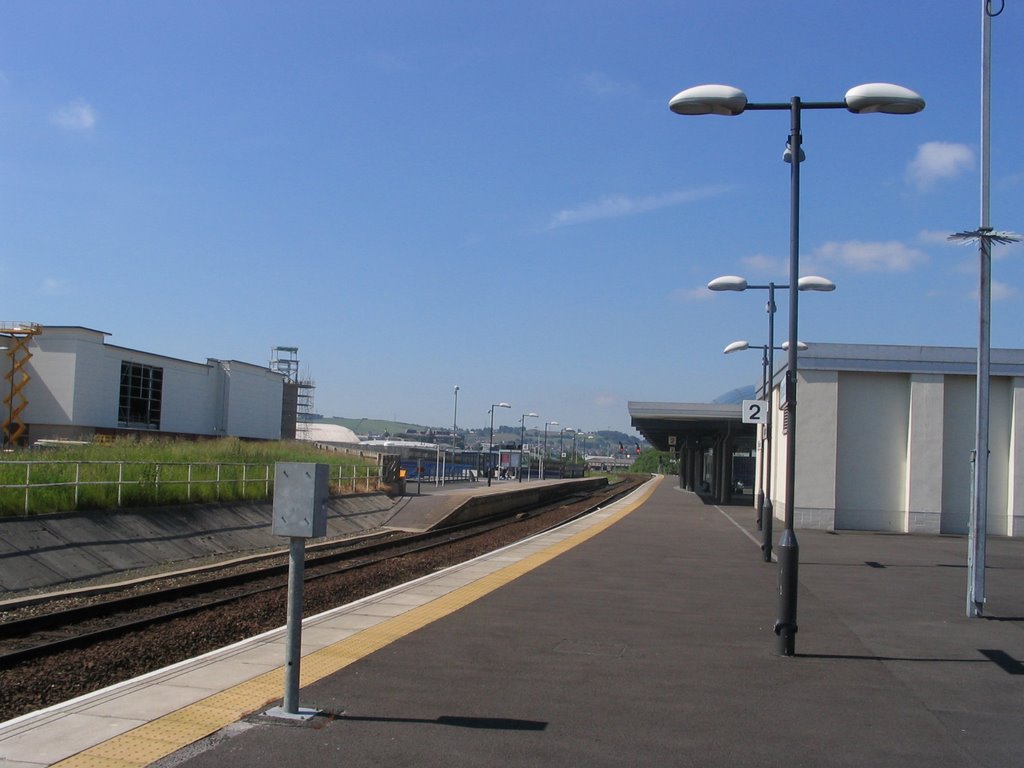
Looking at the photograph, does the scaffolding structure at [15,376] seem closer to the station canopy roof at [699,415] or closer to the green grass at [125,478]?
the green grass at [125,478]

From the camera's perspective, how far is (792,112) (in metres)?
10.2

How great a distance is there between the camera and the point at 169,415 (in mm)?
58156

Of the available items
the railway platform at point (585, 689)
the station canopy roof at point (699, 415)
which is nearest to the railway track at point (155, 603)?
the railway platform at point (585, 689)

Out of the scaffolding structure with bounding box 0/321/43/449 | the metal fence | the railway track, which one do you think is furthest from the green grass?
the scaffolding structure with bounding box 0/321/43/449

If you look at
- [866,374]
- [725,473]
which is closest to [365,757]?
[866,374]

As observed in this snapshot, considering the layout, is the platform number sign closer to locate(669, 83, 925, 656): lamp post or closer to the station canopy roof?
locate(669, 83, 925, 656): lamp post

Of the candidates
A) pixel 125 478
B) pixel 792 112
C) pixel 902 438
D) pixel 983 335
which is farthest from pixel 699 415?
pixel 792 112

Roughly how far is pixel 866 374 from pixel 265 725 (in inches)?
872

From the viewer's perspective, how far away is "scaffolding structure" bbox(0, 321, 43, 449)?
47625 millimetres

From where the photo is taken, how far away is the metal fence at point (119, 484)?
18.9m

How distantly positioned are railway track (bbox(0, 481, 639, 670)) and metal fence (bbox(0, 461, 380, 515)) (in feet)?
11.1

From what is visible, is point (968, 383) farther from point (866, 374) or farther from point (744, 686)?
point (744, 686)

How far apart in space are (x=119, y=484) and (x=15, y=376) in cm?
3249

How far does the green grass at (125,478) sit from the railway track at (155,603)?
229cm
